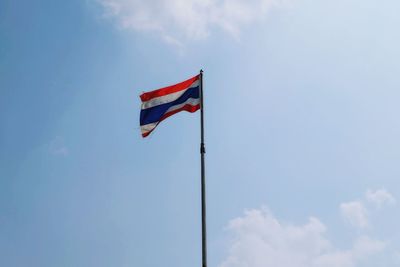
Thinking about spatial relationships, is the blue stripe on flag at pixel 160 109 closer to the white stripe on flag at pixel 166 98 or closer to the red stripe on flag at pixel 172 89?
the white stripe on flag at pixel 166 98

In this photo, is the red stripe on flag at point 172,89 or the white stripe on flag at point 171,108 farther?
the red stripe on flag at point 172,89

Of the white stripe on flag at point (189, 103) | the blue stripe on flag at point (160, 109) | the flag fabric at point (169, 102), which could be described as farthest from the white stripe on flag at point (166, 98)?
the white stripe on flag at point (189, 103)

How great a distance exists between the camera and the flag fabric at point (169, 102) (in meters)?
30.2

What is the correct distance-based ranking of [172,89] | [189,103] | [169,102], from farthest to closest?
[172,89]
[169,102]
[189,103]

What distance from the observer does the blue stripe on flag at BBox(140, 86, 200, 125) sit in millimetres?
30078

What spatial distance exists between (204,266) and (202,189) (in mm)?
4035

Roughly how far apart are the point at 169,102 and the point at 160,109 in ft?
2.36

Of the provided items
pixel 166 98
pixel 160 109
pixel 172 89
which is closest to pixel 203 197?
pixel 160 109

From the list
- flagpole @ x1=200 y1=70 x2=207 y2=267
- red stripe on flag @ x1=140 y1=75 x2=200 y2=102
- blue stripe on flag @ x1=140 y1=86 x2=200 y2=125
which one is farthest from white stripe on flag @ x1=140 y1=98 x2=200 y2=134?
flagpole @ x1=200 y1=70 x2=207 y2=267

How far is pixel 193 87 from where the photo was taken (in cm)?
3012

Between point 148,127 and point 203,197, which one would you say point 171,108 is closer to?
point 148,127

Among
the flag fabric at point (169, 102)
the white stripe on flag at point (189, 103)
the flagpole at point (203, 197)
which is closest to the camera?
the flagpole at point (203, 197)

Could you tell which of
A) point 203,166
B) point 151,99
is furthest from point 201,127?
point 151,99

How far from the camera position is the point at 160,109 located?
3034 centimetres
